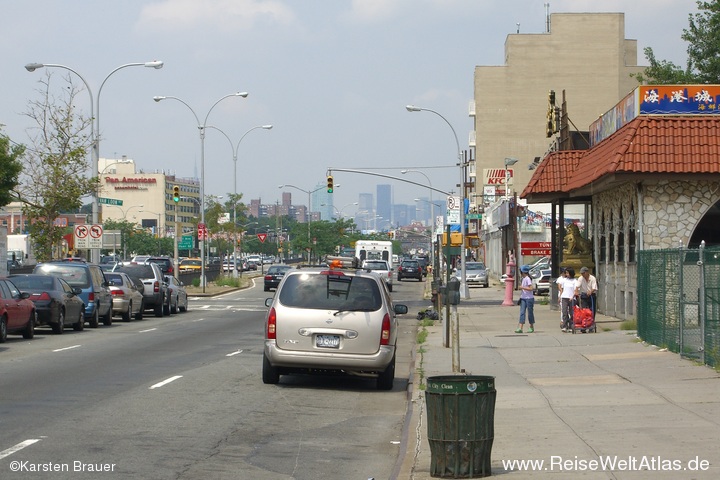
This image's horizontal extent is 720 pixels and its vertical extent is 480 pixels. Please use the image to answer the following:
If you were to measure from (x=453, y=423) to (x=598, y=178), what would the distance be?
1862cm

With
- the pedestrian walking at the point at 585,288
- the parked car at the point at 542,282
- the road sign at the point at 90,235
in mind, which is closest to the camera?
the pedestrian walking at the point at 585,288

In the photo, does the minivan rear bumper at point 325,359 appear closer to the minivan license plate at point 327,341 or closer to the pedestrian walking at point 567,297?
the minivan license plate at point 327,341

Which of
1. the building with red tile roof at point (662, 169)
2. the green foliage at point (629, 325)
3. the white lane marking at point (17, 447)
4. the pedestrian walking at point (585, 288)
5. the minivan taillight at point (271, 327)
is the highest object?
the building with red tile roof at point (662, 169)

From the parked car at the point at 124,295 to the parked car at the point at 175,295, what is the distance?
320cm

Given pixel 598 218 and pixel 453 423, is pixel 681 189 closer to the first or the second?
pixel 598 218

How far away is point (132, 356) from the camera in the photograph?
20797mm

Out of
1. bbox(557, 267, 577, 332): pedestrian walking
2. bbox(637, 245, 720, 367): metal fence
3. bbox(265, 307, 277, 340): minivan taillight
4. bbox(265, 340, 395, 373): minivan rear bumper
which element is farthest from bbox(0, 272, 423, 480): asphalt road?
bbox(557, 267, 577, 332): pedestrian walking

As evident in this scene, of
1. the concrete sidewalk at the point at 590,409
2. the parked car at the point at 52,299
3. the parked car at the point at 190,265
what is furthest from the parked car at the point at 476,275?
the concrete sidewalk at the point at 590,409

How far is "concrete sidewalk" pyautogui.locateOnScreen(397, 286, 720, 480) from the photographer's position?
9.52 metres

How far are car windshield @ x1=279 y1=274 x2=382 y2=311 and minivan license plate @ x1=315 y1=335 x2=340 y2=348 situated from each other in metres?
0.45

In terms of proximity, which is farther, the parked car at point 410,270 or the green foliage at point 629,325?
the parked car at point 410,270

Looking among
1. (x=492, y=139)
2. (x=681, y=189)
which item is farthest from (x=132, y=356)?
(x=492, y=139)

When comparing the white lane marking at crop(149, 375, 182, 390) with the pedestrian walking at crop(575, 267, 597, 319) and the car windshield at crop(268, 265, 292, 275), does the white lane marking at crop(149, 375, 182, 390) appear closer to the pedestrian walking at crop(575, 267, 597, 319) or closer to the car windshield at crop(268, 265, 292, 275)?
the pedestrian walking at crop(575, 267, 597, 319)

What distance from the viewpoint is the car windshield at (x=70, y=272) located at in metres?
30.1
